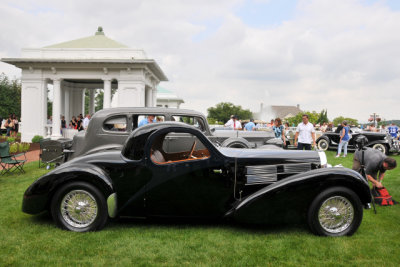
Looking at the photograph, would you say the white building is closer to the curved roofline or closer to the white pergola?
the white pergola

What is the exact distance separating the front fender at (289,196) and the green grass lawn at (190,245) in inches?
12.2

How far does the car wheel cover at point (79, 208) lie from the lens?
4539 millimetres

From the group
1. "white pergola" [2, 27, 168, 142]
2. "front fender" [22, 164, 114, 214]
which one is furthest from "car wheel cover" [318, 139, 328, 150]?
"front fender" [22, 164, 114, 214]

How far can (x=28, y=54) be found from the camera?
74.6ft

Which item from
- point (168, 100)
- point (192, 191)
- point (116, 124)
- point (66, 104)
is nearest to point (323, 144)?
point (116, 124)

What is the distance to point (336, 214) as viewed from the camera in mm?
4465

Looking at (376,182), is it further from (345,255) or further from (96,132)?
(96,132)

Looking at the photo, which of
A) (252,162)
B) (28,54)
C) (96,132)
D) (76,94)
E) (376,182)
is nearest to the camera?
(252,162)

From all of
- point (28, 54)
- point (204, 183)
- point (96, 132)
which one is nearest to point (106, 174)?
point (204, 183)

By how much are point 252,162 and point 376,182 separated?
325 cm

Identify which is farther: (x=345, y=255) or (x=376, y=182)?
(x=376, y=182)

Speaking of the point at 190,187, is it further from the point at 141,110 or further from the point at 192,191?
the point at 141,110

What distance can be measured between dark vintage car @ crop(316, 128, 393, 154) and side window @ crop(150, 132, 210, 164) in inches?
512

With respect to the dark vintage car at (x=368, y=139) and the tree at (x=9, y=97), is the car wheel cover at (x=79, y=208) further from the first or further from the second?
the tree at (x=9, y=97)
